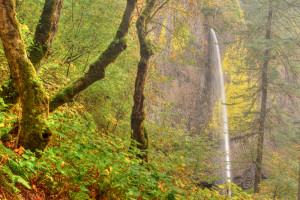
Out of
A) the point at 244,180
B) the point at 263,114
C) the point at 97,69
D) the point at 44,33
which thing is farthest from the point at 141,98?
the point at 244,180

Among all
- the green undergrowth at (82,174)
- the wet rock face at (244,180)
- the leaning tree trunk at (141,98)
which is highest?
the leaning tree trunk at (141,98)

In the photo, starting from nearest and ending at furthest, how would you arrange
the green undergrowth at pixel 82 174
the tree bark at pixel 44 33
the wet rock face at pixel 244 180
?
the green undergrowth at pixel 82 174, the tree bark at pixel 44 33, the wet rock face at pixel 244 180

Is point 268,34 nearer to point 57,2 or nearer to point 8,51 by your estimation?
point 57,2

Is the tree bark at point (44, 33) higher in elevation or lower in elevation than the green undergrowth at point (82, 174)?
higher

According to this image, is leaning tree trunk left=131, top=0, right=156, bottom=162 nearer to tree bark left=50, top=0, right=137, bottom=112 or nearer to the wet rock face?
tree bark left=50, top=0, right=137, bottom=112

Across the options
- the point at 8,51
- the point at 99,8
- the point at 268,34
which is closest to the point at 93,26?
the point at 99,8

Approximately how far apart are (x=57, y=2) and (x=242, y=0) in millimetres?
25306

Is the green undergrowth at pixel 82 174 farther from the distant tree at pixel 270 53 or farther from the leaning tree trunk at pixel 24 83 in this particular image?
the distant tree at pixel 270 53

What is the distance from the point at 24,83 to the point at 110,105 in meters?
5.63

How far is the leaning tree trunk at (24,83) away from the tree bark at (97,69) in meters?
1.33

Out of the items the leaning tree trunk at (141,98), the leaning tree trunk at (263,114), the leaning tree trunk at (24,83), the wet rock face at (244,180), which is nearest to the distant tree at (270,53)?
the leaning tree trunk at (263,114)

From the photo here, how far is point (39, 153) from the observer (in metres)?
2.69

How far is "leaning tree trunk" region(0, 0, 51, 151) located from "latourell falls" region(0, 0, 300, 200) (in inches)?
0.5

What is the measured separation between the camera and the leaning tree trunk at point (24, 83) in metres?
2.69
